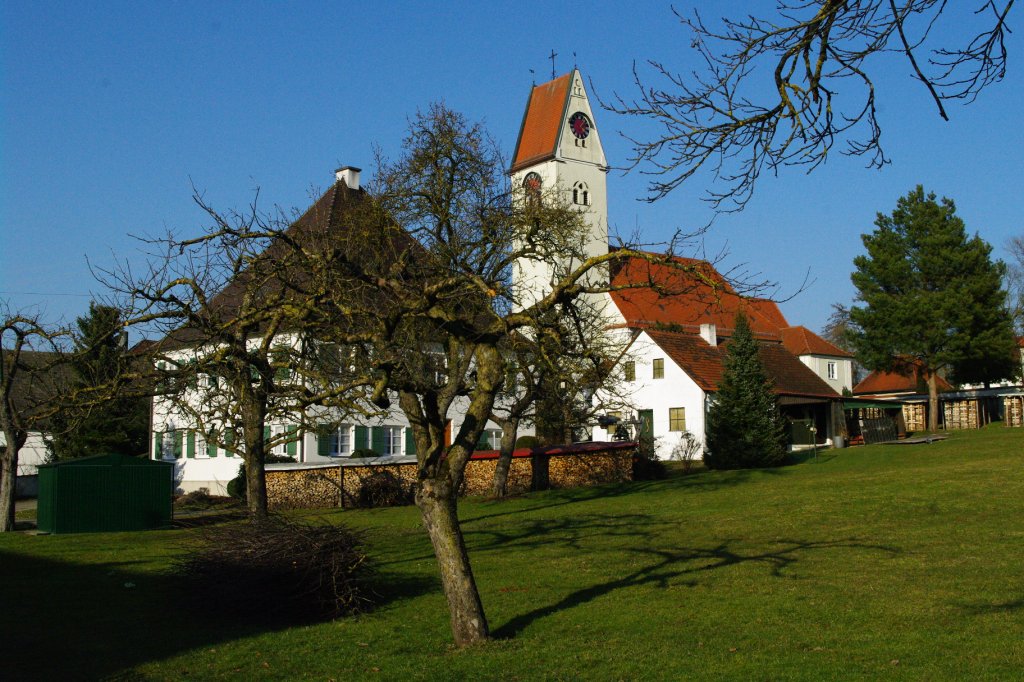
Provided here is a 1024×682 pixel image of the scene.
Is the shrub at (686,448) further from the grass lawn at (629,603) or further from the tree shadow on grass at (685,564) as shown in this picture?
the tree shadow on grass at (685,564)

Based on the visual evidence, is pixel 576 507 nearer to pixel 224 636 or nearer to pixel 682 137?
pixel 224 636

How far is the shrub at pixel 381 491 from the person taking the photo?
27.4 m

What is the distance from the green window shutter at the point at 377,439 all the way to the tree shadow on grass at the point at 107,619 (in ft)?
65.8

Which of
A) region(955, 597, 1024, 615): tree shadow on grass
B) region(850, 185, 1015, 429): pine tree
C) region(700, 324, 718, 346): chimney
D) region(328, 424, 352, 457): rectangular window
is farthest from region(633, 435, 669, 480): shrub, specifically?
region(850, 185, 1015, 429): pine tree

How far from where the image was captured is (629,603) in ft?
38.9

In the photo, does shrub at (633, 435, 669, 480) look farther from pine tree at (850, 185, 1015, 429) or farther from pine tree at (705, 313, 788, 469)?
pine tree at (850, 185, 1015, 429)

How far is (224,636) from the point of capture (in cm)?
1086

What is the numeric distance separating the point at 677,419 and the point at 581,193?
71.9 feet

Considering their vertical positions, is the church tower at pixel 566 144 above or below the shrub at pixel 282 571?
above

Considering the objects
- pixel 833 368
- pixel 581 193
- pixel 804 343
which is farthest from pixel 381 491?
pixel 833 368

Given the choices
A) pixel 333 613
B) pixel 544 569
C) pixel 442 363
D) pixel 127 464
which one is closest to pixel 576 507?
pixel 442 363

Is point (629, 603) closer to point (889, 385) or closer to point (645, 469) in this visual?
point (645, 469)

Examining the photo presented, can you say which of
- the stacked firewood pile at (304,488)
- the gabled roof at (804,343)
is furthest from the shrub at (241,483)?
the gabled roof at (804,343)

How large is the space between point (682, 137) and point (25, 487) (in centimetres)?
4567
